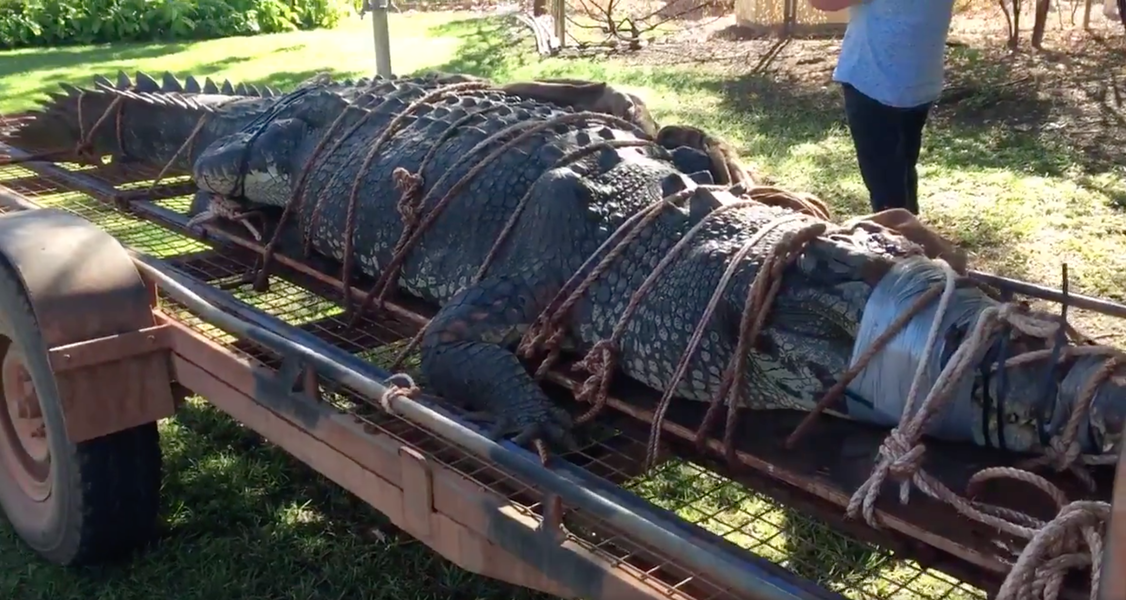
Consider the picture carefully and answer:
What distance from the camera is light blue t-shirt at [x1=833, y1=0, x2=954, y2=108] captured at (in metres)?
3.52

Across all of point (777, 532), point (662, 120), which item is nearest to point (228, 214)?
point (777, 532)

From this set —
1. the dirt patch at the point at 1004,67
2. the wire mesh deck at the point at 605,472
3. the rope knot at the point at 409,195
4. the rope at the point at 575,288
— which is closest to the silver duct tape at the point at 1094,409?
the wire mesh deck at the point at 605,472

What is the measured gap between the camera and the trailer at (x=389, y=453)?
5.39ft

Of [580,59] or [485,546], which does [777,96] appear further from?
[485,546]

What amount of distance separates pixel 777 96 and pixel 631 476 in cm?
644

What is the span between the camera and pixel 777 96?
8016mm

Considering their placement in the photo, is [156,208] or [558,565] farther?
[156,208]

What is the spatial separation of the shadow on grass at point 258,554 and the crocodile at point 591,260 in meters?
0.60

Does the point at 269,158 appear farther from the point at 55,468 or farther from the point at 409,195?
the point at 55,468

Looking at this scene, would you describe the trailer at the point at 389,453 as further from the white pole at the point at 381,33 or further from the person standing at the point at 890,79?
the white pole at the point at 381,33

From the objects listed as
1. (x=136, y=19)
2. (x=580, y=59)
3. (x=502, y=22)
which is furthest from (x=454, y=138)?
(x=136, y=19)

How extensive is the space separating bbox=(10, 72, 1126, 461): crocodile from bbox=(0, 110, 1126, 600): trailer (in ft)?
0.35

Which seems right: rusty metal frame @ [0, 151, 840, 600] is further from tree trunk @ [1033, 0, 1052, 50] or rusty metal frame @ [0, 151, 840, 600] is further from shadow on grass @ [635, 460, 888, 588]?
tree trunk @ [1033, 0, 1052, 50]

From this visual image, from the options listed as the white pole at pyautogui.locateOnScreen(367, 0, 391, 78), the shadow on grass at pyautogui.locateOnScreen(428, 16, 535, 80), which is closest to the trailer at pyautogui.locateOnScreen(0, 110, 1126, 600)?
the white pole at pyautogui.locateOnScreen(367, 0, 391, 78)
